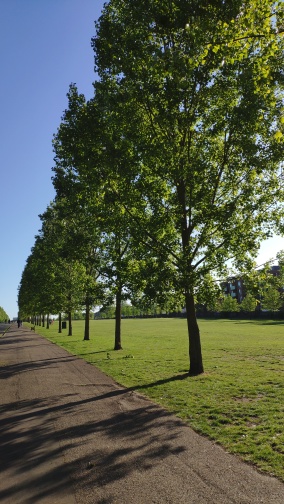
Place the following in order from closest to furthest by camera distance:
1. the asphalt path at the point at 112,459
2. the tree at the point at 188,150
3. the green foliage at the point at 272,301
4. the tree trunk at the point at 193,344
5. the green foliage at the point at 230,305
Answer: the asphalt path at the point at 112,459 < the tree at the point at 188,150 < the tree trunk at the point at 193,344 < the green foliage at the point at 272,301 < the green foliage at the point at 230,305

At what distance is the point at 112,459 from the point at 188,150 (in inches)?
396

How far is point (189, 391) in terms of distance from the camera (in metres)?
11.0

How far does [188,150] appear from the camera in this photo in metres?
12.7

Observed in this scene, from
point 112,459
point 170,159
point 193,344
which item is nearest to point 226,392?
point 193,344

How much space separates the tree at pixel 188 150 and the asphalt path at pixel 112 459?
516cm

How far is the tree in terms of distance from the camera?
11.4 m

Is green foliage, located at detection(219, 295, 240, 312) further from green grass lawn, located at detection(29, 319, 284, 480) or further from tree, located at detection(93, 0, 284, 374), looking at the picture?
tree, located at detection(93, 0, 284, 374)

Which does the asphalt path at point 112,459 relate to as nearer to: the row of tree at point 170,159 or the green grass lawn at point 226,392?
the green grass lawn at point 226,392

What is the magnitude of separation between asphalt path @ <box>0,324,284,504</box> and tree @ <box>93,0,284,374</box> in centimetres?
516

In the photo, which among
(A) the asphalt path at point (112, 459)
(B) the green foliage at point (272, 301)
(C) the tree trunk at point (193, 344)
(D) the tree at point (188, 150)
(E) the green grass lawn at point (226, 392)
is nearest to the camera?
(A) the asphalt path at point (112, 459)

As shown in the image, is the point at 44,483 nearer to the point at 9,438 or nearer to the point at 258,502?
the point at 9,438

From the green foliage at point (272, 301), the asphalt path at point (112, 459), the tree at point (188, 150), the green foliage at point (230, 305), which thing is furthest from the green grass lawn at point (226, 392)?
the green foliage at point (230, 305)

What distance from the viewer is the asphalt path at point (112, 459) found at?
16.0 ft

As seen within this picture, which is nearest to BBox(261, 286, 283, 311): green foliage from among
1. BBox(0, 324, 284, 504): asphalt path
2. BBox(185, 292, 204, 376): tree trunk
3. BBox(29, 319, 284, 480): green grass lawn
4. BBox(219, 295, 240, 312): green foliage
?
BBox(219, 295, 240, 312): green foliage
